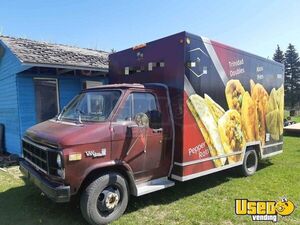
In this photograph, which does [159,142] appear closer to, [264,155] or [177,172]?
[177,172]

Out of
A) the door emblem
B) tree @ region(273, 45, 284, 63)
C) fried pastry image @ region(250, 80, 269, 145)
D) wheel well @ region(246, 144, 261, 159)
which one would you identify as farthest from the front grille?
tree @ region(273, 45, 284, 63)

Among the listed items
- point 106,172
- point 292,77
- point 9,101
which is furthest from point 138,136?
point 292,77

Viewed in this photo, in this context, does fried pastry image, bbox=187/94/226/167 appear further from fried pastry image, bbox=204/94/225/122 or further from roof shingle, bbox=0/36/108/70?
roof shingle, bbox=0/36/108/70

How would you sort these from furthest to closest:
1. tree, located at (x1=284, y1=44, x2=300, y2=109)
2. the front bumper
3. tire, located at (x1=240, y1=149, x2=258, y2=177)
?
1. tree, located at (x1=284, y1=44, x2=300, y2=109)
2. tire, located at (x1=240, y1=149, x2=258, y2=177)
3. the front bumper

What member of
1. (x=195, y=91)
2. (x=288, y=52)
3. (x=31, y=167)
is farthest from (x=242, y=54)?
(x=288, y=52)

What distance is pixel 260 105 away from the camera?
7.93 m

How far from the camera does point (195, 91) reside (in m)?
5.86

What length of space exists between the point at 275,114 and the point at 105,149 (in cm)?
593

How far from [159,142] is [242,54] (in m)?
3.27

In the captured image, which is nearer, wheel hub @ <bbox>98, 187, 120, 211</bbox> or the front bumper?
the front bumper

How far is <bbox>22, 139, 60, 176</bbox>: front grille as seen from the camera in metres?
4.52

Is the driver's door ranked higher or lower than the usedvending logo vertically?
higher

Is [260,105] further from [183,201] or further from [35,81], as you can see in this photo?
[35,81]

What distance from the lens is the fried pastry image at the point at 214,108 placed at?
6.20 metres
